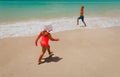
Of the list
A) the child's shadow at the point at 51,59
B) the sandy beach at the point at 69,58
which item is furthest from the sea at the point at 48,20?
the child's shadow at the point at 51,59

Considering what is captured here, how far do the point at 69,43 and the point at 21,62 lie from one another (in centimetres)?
262

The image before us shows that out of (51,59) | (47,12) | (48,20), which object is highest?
(47,12)

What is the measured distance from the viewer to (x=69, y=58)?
6605 mm

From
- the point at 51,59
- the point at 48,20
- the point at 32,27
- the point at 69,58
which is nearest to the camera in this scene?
the point at 69,58

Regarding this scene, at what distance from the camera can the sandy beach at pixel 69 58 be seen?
573cm

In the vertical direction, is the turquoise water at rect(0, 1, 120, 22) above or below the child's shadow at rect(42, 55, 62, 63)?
above

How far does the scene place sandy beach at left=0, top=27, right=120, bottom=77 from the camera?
573 centimetres

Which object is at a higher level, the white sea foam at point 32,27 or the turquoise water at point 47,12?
the turquoise water at point 47,12

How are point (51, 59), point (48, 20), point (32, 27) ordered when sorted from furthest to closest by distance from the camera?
point (48, 20) < point (32, 27) < point (51, 59)

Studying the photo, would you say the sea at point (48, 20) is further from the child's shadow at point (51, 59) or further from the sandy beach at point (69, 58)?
the child's shadow at point (51, 59)

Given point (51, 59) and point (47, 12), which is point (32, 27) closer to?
point (51, 59)

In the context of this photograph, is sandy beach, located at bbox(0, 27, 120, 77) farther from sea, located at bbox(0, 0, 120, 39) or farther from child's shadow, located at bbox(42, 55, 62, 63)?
sea, located at bbox(0, 0, 120, 39)

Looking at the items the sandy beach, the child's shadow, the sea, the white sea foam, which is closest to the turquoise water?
the sea

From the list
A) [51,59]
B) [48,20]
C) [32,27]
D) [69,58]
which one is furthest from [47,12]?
[69,58]
